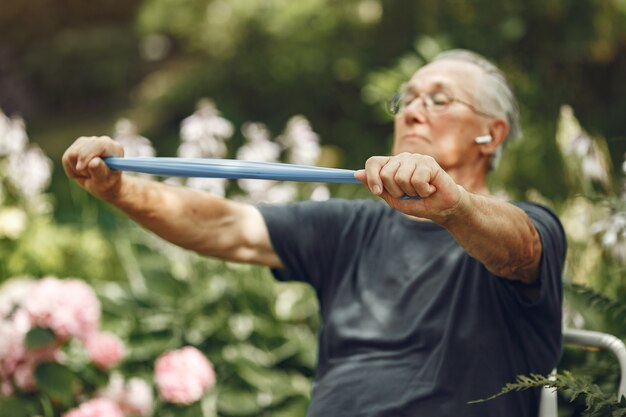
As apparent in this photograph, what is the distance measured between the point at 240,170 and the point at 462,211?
1.35ft

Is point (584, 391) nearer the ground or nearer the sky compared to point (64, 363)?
nearer the sky

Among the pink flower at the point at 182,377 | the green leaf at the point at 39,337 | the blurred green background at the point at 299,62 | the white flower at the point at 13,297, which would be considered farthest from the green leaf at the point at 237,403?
the blurred green background at the point at 299,62

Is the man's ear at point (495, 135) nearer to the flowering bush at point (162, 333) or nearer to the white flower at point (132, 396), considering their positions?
the flowering bush at point (162, 333)

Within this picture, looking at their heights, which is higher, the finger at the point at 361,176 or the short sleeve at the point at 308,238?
the finger at the point at 361,176

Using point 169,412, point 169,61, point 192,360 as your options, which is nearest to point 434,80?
point 192,360

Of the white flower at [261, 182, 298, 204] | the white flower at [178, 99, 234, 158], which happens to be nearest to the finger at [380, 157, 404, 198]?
the white flower at [261, 182, 298, 204]

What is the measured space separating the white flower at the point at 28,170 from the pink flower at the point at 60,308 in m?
1.62

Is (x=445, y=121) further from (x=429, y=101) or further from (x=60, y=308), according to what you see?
(x=60, y=308)

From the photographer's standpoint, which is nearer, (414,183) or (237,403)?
(414,183)

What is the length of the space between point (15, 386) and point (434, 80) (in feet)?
5.58

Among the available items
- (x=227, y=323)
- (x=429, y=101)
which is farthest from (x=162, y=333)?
(x=429, y=101)

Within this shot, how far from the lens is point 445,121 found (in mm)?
2039

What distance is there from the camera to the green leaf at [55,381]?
8.94ft

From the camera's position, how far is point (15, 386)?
279 centimetres
